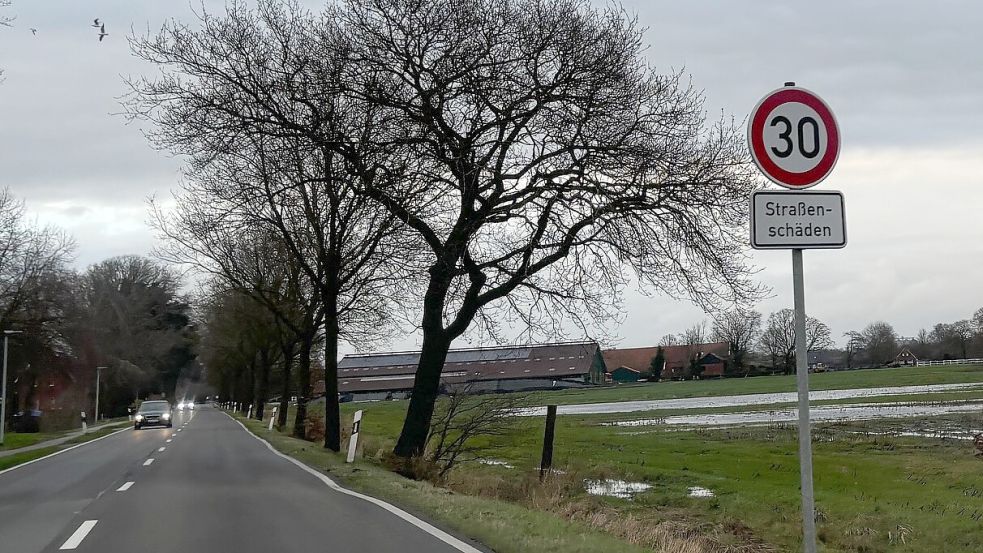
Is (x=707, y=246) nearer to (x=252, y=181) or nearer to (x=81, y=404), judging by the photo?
(x=252, y=181)

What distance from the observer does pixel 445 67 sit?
17.2 metres

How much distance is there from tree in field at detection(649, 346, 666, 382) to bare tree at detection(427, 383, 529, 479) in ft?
268

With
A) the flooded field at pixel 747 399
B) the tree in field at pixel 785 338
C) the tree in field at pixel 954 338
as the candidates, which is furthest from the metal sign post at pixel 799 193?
the tree in field at pixel 954 338

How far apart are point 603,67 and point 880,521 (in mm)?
9074

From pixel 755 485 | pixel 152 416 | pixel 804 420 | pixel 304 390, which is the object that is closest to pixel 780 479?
pixel 755 485

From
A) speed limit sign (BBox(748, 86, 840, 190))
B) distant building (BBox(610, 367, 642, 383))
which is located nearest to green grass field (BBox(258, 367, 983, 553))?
speed limit sign (BBox(748, 86, 840, 190))

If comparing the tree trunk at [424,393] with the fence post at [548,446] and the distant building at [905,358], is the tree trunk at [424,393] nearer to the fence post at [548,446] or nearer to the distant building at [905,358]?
the fence post at [548,446]

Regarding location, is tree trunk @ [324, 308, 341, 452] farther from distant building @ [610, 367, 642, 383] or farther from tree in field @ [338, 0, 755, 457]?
distant building @ [610, 367, 642, 383]

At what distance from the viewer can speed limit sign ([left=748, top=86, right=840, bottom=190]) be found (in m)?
6.43

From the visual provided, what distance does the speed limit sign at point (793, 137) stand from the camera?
643 centimetres

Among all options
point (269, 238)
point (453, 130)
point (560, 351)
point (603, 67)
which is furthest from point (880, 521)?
point (269, 238)

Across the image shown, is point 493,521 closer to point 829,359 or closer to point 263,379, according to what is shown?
point 263,379

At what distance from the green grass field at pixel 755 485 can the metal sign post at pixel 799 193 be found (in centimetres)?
362

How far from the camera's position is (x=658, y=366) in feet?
335
